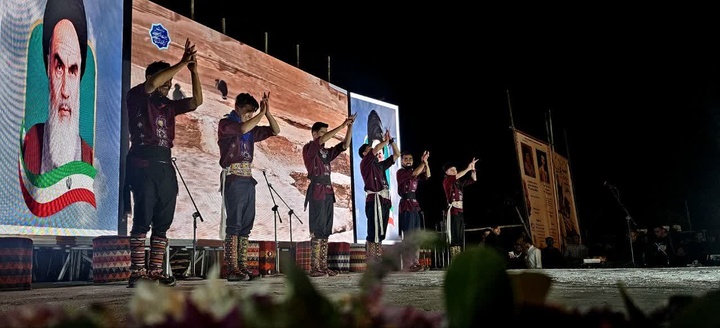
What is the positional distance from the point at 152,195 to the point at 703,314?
10.4 feet

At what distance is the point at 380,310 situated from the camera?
0.85 ft

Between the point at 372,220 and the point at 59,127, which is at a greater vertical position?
the point at 59,127

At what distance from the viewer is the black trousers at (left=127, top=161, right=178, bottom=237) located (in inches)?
123

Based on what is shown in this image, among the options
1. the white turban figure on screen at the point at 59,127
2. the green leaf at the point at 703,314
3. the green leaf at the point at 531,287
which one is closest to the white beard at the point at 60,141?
the white turban figure on screen at the point at 59,127

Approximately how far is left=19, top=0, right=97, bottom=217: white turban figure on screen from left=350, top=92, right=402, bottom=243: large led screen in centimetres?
325

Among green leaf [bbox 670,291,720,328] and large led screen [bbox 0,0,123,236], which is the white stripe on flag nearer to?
large led screen [bbox 0,0,123,236]

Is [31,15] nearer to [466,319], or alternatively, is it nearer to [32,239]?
[32,239]

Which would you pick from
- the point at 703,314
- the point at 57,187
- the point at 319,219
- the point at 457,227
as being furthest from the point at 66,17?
the point at 703,314

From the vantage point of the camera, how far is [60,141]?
368 cm

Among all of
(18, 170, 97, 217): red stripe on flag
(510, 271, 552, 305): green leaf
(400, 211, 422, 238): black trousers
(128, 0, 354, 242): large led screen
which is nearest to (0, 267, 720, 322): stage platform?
(510, 271, 552, 305): green leaf

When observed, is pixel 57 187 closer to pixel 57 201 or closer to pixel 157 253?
pixel 57 201

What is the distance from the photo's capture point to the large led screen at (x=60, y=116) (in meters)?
3.39

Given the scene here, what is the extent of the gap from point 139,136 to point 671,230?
7.33m

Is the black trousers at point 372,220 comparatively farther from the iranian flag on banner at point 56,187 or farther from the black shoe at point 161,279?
the black shoe at point 161,279
